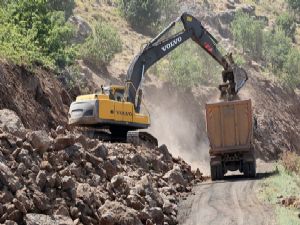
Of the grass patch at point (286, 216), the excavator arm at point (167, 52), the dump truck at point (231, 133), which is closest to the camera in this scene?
the grass patch at point (286, 216)

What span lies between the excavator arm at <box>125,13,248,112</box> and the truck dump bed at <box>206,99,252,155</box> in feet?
8.27

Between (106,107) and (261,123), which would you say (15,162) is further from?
(261,123)

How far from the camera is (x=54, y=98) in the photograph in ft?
95.1

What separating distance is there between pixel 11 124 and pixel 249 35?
5433 centimetres

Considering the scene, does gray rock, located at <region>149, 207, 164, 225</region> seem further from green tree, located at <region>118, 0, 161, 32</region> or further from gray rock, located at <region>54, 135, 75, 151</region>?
green tree, located at <region>118, 0, 161, 32</region>

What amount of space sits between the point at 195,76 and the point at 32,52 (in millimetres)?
27409

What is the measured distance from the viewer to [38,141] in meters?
14.4

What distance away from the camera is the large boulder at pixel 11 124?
47.6 ft

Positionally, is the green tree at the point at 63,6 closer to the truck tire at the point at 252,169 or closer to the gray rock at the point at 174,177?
the truck tire at the point at 252,169

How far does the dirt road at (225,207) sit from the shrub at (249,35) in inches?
1754

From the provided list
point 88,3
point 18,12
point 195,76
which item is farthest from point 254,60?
point 18,12

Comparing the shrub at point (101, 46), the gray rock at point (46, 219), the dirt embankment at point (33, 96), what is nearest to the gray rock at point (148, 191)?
the gray rock at point (46, 219)

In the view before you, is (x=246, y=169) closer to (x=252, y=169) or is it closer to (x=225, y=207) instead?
(x=252, y=169)

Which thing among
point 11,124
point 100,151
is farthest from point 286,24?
point 11,124
